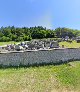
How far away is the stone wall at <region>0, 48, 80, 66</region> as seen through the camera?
21828mm

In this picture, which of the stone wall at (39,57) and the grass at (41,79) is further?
the stone wall at (39,57)

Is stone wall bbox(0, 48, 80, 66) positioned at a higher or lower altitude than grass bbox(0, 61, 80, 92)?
higher

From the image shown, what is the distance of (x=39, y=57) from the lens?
22750 mm

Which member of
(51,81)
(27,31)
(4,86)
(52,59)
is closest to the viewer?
(4,86)

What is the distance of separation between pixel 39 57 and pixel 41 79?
3.49 m

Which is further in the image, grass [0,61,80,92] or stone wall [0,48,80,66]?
stone wall [0,48,80,66]

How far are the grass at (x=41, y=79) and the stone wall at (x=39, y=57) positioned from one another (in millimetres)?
1035

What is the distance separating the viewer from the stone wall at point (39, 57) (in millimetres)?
21828

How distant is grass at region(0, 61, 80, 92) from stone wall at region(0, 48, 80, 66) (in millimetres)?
Answer: 1035

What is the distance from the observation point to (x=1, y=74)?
1975 centimetres

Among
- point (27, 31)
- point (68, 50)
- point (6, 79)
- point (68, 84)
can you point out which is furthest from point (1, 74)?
point (27, 31)

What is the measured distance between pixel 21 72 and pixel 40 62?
2907mm

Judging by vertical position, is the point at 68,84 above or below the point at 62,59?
below

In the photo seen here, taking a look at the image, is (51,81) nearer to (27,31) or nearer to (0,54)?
(0,54)
